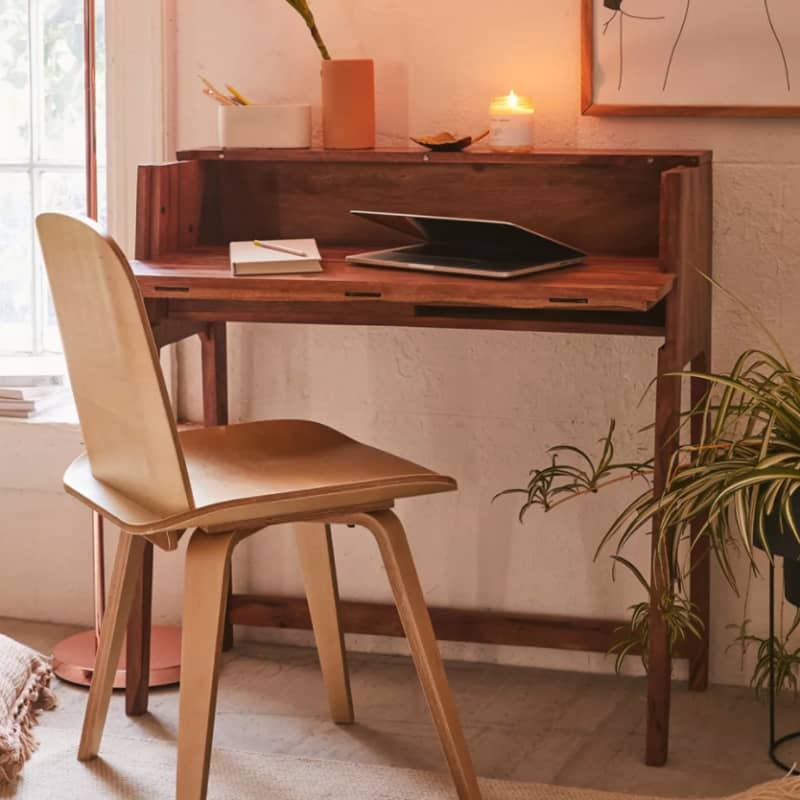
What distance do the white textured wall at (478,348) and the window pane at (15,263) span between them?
0.44 meters

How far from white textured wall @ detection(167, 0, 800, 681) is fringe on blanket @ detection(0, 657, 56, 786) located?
1.73ft

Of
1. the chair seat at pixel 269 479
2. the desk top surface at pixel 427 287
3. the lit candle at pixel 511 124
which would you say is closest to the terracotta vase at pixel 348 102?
the lit candle at pixel 511 124

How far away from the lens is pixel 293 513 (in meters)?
1.99

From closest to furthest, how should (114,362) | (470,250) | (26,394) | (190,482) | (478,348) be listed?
(114,362) → (190,482) → (470,250) → (478,348) → (26,394)

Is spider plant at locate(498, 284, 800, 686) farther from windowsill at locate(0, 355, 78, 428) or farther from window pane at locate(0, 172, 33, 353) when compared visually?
window pane at locate(0, 172, 33, 353)

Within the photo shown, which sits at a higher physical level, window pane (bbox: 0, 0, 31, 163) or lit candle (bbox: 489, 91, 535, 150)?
window pane (bbox: 0, 0, 31, 163)

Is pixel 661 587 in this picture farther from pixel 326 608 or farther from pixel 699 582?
pixel 326 608

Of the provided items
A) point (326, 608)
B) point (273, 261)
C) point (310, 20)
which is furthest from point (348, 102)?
point (326, 608)

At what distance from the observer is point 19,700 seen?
2.42 meters

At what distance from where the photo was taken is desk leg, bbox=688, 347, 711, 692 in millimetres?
2480

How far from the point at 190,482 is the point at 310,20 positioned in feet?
3.10

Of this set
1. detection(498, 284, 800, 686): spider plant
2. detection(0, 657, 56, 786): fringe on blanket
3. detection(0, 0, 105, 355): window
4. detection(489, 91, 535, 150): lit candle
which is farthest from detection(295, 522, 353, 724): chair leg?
detection(0, 0, 105, 355): window

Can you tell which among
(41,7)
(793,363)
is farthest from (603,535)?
(41,7)

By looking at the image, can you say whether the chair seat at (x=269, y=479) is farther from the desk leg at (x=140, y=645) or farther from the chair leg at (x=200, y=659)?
the desk leg at (x=140, y=645)
